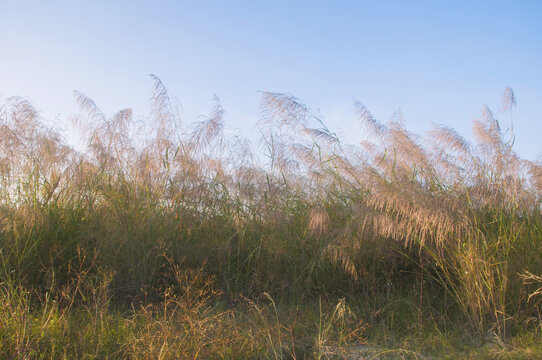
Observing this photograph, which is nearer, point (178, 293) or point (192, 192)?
point (178, 293)

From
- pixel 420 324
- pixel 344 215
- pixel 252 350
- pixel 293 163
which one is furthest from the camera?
pixel 293 163

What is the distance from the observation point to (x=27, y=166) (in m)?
4.01

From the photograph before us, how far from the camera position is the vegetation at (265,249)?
2.54m

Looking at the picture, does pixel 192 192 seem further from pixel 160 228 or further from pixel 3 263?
pixel 3 263

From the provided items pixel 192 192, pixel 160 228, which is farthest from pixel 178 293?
pixel 192 192

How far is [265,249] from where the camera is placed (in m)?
3.72

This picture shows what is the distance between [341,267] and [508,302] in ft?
4.07

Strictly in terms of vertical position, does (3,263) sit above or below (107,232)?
below

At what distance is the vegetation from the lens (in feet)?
8.34

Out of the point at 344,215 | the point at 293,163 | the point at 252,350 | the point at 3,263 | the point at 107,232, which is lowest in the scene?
the point at 252,350

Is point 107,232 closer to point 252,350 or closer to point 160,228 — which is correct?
point 160,228

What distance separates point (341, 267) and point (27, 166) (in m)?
3.09

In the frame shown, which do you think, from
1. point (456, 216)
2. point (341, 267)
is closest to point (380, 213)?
point (456, 216)

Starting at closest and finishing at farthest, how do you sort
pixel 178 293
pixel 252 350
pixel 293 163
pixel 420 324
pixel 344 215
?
pixel 252 350
pixel 420 324
pixel 178 293
pixel 344 215
pixel 293 163
